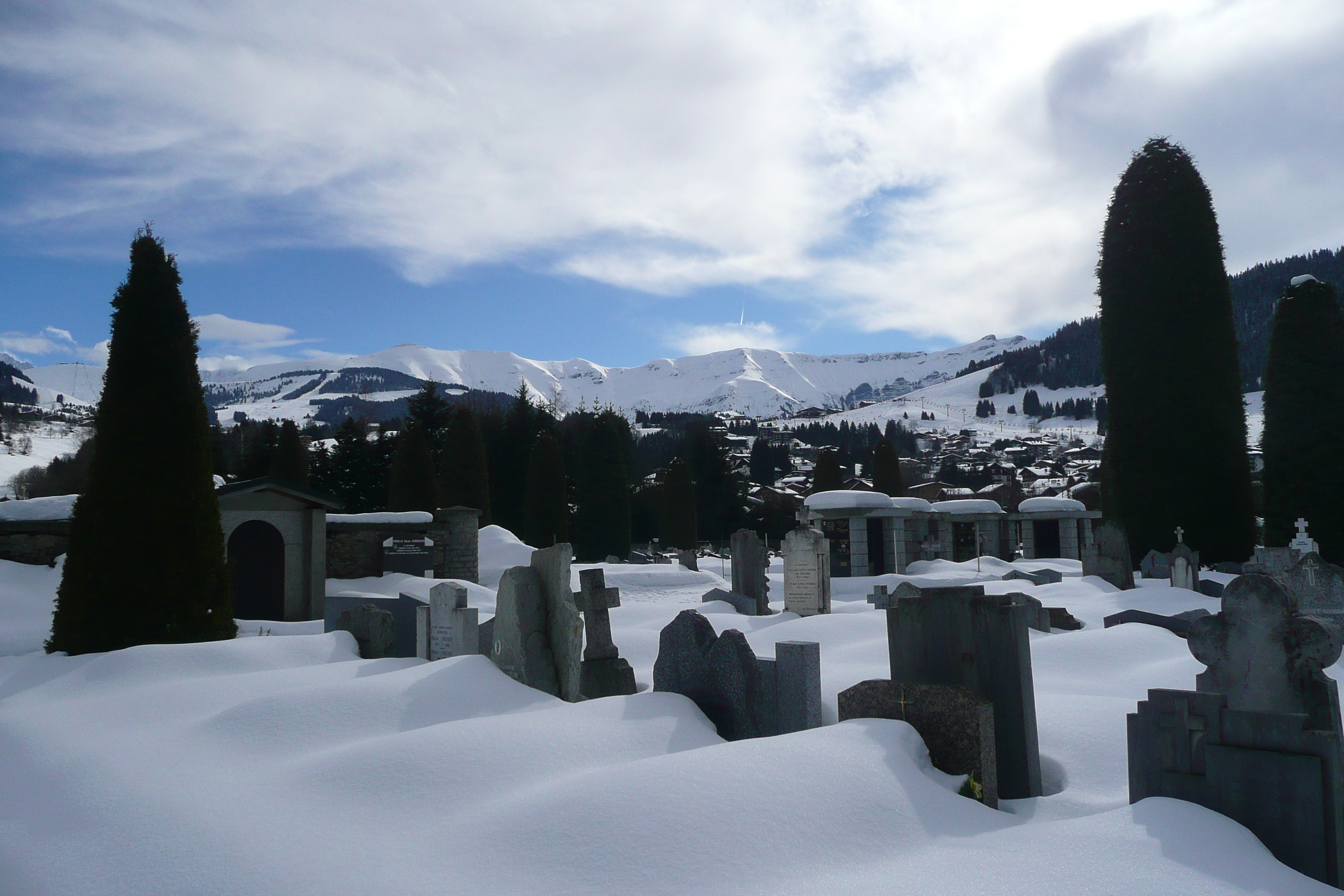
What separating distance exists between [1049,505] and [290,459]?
26662mm

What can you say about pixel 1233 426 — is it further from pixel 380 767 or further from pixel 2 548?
pixel 2 548

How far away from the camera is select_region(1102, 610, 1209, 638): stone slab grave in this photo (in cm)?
1016

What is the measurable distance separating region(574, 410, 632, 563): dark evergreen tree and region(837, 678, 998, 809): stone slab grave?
83.1ft

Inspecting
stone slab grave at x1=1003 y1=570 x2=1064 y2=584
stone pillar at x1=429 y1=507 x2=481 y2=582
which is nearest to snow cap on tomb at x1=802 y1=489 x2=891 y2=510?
stone slab grave at x1=1003 y1=570 x2=1064 y2=584

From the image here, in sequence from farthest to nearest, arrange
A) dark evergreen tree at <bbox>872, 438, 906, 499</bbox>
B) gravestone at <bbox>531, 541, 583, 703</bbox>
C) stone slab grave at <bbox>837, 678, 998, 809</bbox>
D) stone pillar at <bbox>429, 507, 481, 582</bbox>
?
dark evergreen tree at <bbox>872, 438, 906, 499</bbox> → stone pillar at <bbox>429, 507, 481, 582</bbox> → gravestone at <bbox>531, 541, 583, 703</bbox> → stone slab grave at <bbox>837, 678, 998, 809</bbox>

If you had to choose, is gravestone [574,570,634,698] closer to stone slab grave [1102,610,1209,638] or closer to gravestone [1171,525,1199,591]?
stone slab grave [1102,610,1209,638]

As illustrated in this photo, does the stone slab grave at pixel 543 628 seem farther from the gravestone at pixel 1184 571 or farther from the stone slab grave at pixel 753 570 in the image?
the gravestone at pixel 1184 571

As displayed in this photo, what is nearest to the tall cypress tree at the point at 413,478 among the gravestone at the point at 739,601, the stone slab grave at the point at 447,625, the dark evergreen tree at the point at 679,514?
the dark evergreen tree at the point at 679,514

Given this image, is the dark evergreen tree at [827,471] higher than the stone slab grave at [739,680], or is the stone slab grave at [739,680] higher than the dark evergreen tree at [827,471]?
the dark evergreen tree at [827,471]

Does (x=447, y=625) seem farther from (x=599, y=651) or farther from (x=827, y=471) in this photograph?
(x=827, y=471)

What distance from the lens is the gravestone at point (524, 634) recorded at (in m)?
7.58

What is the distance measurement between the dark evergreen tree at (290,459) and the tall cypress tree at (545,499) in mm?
8827

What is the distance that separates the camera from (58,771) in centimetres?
500

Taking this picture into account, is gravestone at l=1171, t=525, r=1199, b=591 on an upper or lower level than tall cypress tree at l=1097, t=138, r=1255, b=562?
lower
